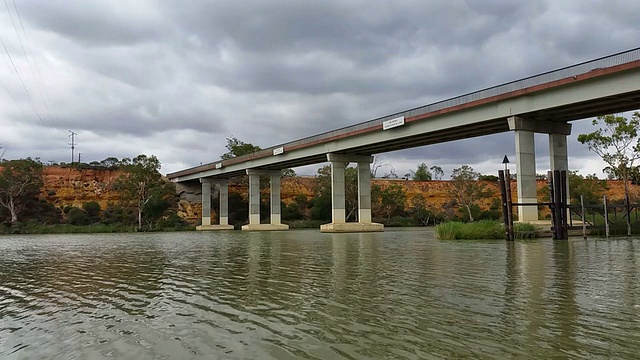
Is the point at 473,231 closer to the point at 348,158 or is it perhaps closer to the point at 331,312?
the point at 331,312

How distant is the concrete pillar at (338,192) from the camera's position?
5381cm

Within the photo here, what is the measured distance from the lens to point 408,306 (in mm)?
8508

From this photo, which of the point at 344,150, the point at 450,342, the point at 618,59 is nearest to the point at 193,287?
the point at 450,342

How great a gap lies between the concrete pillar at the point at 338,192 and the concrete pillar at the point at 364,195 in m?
1.88

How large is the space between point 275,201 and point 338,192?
738 inches

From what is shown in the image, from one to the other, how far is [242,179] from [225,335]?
86.6m

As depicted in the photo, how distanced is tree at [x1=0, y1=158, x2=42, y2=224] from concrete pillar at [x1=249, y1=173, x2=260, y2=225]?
3196cm

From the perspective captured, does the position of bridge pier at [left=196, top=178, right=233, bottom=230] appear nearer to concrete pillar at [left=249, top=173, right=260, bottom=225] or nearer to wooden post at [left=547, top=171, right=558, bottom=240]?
concrete pillar at [left=249, top=173, right=260, bottom=225]

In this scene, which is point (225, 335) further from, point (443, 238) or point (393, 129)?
point (393, 129)

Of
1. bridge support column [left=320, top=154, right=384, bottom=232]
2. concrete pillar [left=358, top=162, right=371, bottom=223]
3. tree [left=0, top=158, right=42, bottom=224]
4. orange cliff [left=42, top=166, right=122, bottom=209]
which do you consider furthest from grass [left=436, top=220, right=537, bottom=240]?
orange cliff [left=42, top=166, right=122, bottom=209]

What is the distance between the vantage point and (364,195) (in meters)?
54.8

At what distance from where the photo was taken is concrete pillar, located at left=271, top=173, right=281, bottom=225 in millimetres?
70688

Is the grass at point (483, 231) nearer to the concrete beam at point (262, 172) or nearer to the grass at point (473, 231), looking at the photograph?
the grass at point (473, 231)

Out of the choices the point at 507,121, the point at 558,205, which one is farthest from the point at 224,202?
the point at 558,205
